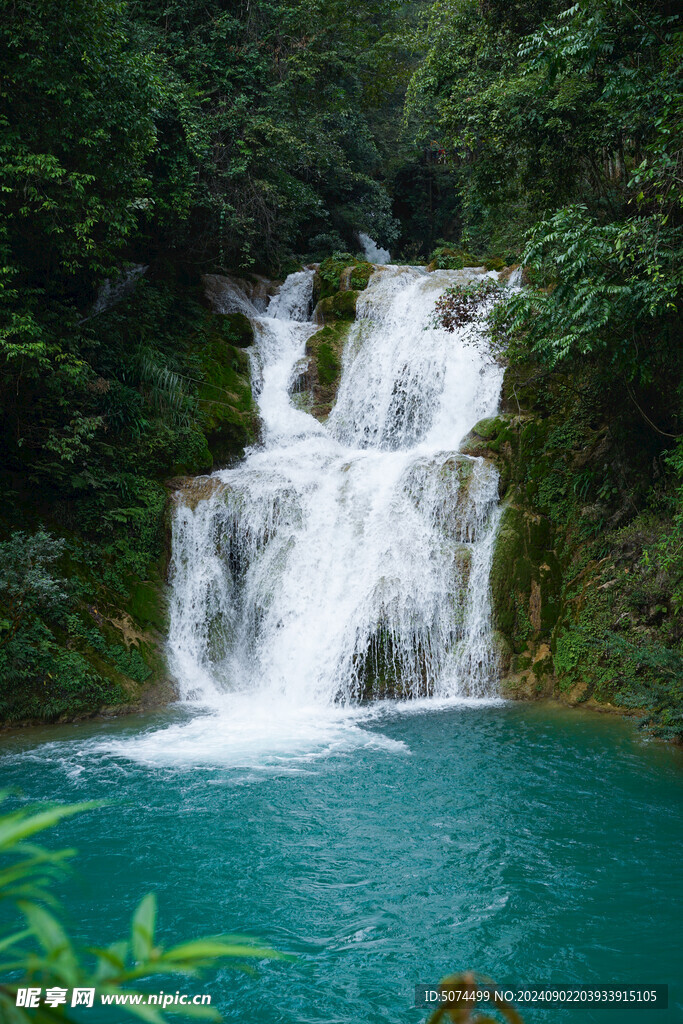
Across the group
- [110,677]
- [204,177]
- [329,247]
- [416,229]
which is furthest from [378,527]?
[416,229]

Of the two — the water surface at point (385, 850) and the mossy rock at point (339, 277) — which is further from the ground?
the mossy rock at point (339, 277)

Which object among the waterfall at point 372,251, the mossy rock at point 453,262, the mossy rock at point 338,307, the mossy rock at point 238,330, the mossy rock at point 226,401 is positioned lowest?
the mossy rock at point 226,401

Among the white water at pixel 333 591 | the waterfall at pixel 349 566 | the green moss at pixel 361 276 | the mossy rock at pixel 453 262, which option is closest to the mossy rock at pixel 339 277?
the green moss at pixel 361 276

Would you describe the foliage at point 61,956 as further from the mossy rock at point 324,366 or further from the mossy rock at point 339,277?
the mossy rock at point 339,277

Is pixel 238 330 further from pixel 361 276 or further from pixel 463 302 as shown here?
pixel 463 302

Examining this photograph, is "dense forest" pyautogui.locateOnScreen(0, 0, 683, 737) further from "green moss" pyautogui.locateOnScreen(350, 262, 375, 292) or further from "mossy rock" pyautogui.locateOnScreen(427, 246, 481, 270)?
"mossy rock" pyautogui.locateOnScreen(427, 246, 481, 270)

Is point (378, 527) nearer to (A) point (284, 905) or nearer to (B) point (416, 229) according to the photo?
(A) point (284, 905)

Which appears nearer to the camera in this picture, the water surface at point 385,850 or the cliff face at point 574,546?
the water surface at point 385,850

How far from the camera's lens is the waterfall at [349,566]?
1121 cm

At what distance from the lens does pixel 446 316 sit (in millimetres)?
12375

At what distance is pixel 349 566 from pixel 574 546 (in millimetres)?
3544

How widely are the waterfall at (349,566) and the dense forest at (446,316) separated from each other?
628 millimetres

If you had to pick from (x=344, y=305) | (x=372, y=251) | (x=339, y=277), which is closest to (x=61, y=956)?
(x=344, y=305)

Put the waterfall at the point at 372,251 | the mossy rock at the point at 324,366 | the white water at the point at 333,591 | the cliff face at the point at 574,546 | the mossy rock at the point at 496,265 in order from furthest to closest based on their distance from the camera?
1. the waterfall at the point at 372,251
2. the mossy rock at the point at 496,265
3. the mossy rock at the point at 324,366
4. the cliff face at the point at 574,546
5. the white water at the point at 333,591
